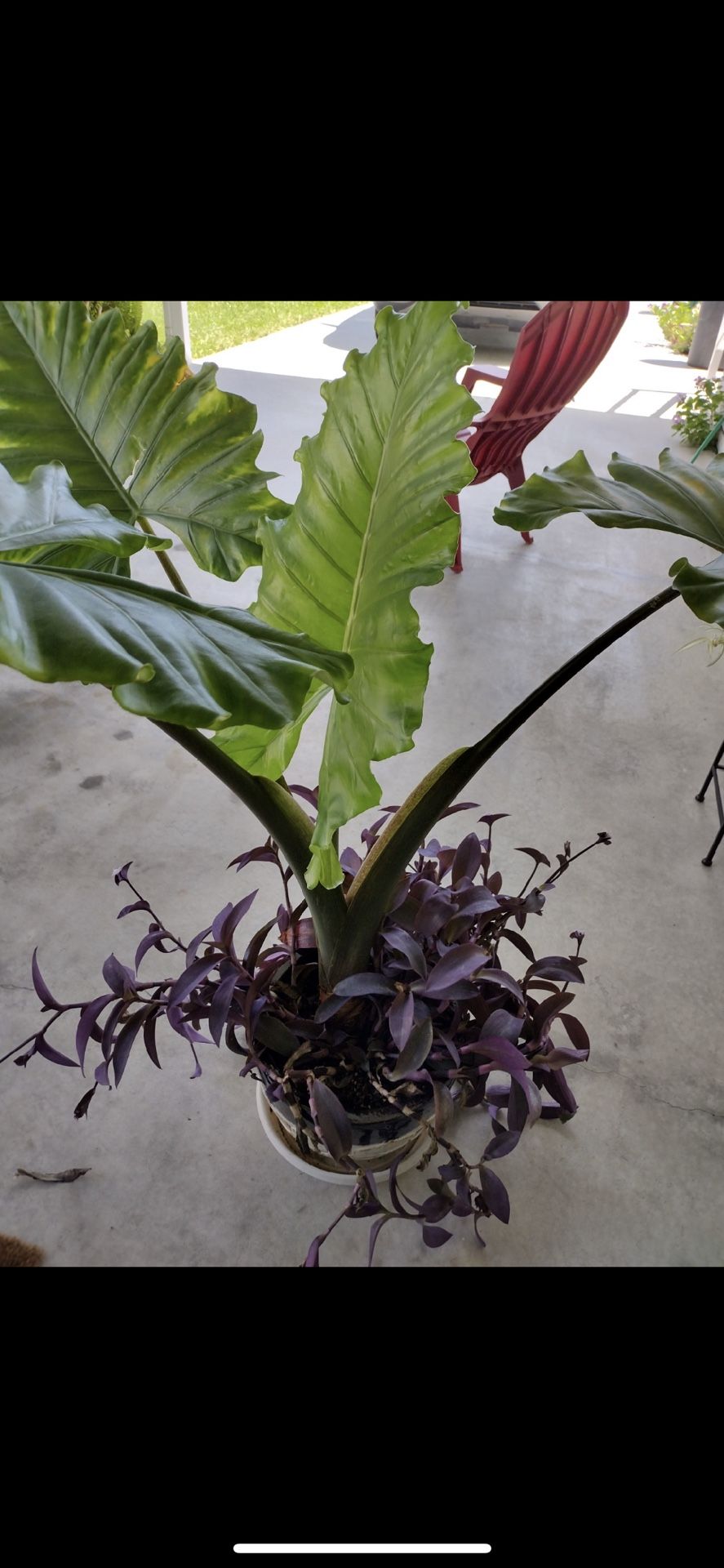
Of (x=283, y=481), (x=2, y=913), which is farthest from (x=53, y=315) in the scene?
(x=283, y=481)

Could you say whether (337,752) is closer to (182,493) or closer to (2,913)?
(182,493)

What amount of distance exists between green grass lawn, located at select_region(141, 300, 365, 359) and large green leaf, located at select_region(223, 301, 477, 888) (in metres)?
5.72

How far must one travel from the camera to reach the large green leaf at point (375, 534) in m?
0.91

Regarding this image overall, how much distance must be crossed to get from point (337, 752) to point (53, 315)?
0.76 metres

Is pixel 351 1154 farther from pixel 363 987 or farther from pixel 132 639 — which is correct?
pixel 132 639

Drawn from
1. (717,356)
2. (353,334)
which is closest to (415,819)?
(717,356)

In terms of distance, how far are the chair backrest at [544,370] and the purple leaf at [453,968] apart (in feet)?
7.06

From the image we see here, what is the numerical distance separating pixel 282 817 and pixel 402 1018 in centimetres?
29

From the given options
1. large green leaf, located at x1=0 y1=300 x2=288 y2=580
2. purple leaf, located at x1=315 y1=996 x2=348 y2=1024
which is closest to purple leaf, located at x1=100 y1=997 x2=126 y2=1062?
purple leaf, located at x1=315 y1=996 x2=348 y2=1024

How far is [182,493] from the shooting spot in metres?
1.32

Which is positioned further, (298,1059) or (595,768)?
(595,768)

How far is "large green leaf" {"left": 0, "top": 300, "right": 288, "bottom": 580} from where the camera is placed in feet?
4.15

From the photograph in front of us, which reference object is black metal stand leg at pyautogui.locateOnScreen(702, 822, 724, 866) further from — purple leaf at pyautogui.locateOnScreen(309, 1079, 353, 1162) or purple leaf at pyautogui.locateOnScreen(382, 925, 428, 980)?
purple leaf at pyautogui.locateOnScreen(309, 1079, 353, 1162)

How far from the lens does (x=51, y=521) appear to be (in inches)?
28.5
